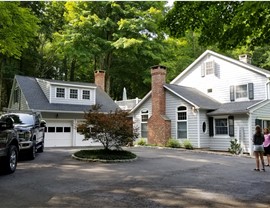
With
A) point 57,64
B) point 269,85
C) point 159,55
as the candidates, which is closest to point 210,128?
point 269,85

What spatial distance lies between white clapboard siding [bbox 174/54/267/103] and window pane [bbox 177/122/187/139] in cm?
422

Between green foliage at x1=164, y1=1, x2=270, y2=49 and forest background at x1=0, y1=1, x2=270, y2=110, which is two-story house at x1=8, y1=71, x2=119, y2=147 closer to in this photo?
forest background at x1=0, y1=1, x2=270, y2=110

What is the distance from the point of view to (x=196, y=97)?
79.0 ft

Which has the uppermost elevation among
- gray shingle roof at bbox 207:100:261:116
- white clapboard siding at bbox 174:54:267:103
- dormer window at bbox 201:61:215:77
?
dormer window at bbox 201:61:215:77

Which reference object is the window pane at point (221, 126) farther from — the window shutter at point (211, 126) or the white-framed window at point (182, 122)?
the white-framed window at point (182, 122)

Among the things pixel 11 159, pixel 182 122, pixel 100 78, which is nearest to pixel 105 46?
pixel 100 78

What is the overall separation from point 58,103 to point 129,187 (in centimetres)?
1756

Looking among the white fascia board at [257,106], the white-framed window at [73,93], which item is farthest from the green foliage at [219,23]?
the white-framed window at [73,93]

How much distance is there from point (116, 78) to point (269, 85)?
792 inches

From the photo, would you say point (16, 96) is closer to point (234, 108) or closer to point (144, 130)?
point (144, 130)

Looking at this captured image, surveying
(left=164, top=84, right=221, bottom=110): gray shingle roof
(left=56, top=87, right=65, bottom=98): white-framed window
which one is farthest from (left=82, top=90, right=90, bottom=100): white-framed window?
(left=164, top=84, right=221, bottom=110): gray shingle roof

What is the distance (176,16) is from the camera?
828 centimetres

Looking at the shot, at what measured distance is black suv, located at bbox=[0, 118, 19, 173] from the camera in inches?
364

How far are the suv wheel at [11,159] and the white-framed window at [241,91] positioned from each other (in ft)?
59.7
